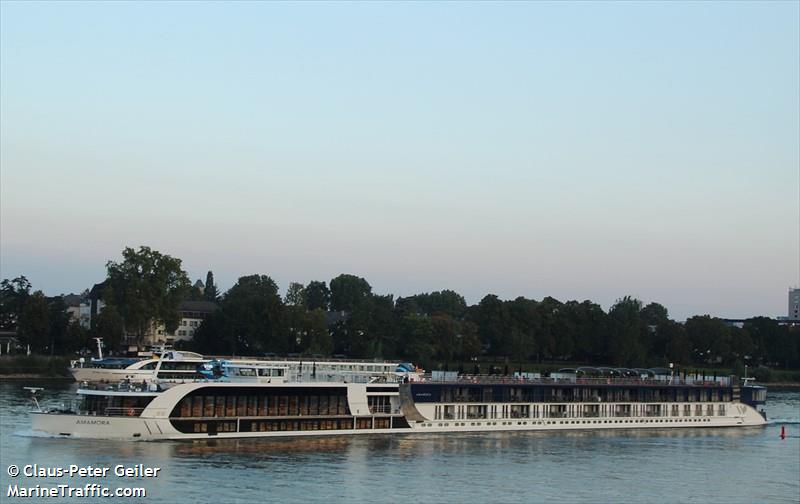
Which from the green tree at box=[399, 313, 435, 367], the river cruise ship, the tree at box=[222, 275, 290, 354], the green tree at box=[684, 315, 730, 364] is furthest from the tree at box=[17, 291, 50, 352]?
the green tree at box=[684, 315, 730, 364]

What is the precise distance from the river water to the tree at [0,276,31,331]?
90.3 meters

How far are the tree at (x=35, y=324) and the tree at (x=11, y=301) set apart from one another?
1982cm

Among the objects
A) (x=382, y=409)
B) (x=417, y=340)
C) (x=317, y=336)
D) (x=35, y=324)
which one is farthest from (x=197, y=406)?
(x=417, y=340)

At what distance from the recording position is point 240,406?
65.0 meters

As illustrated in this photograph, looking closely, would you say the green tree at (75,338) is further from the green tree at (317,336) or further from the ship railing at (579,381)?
the ship railing at (579,381)

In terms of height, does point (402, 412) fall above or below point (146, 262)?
below

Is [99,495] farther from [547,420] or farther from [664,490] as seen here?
[547,420]

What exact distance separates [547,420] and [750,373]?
9642 cm

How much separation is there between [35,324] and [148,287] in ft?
45.9

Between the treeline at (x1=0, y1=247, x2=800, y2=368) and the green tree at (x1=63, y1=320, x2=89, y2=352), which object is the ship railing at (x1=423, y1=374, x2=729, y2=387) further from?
the green tree at (x1=63, y1=320, x2=89, y2=352)

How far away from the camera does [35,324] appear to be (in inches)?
5354

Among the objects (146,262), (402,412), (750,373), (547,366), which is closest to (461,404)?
(402,412)

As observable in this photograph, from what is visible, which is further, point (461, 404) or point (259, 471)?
point (461, 404)

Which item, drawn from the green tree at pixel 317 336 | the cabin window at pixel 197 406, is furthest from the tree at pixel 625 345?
the cabin window at pixel 197 406
